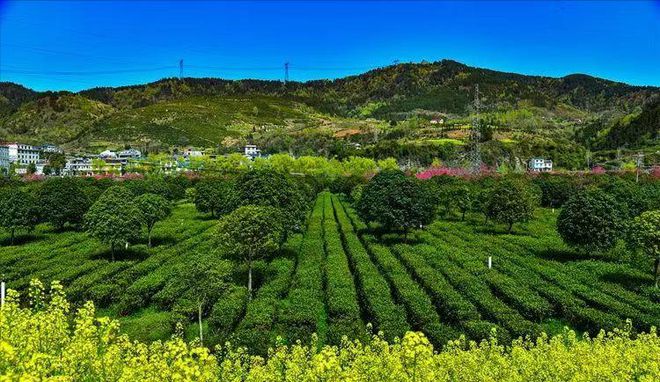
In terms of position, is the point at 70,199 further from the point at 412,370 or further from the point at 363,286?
the point at 412,370

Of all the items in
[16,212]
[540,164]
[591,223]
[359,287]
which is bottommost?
[359,287]

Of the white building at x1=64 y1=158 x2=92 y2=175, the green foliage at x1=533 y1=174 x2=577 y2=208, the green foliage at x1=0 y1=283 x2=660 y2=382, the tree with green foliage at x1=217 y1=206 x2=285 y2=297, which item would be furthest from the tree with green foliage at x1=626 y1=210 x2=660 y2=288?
the white building at x1=64 y1=158 x2=92 y2=175

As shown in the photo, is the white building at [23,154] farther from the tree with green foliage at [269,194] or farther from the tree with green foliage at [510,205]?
the tree with green foliage at [510,205]

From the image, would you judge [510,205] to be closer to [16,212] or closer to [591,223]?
[591,223]

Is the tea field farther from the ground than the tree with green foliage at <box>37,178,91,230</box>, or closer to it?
closer to it

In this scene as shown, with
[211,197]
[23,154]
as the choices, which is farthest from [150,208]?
[23,154]

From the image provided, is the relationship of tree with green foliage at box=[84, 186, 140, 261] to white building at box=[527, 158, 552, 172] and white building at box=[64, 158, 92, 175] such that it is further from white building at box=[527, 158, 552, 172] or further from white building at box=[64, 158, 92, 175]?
white building at box=[527, 158, 552, 172]

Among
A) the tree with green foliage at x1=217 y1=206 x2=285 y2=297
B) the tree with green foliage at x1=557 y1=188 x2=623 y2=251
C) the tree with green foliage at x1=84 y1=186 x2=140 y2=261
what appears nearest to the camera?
the tree with green foliage at x1=217 y1=206 x2=285 y2=297

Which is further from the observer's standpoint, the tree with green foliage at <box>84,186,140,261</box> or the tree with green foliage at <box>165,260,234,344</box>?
the tree with green foliage at <box>84,186,140,261</box>
